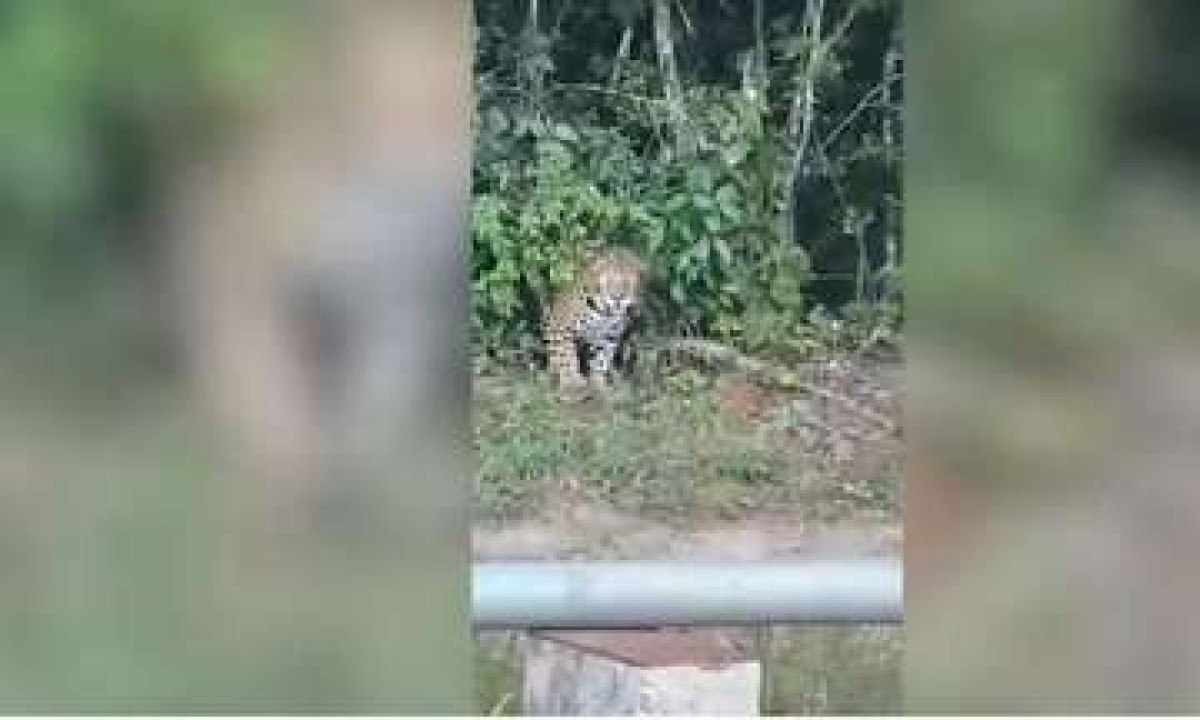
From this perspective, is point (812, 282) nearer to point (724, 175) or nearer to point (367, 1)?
point (724, 175)

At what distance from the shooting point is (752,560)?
2627 millimetres

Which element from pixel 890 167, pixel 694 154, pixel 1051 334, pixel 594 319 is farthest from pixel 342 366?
pixel 1051 334

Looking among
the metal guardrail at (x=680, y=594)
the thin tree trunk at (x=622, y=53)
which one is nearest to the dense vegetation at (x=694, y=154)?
the thin tree trunk at (x=622, y=53)

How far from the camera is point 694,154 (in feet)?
8.45

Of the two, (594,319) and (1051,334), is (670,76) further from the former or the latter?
(1051,334)

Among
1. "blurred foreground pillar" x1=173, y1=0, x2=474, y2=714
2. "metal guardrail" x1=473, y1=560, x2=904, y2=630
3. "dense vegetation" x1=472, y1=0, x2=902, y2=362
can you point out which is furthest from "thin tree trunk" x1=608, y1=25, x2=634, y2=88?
"metal guardrail" x1=473, y1=560, x2=904, y2=630

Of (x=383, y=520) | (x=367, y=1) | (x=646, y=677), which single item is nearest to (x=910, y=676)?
(x=646, y=677)

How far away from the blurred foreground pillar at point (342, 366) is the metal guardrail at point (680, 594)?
0.22 feet

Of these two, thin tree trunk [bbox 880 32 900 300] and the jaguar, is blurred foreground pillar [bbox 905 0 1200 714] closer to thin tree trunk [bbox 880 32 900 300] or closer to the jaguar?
thin tree trunk [bbox 880 32 900 300]

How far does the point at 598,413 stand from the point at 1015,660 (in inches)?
22.5

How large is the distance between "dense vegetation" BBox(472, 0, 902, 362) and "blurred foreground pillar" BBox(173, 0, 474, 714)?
6 centimetres

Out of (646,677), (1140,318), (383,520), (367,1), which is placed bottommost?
(646,677)

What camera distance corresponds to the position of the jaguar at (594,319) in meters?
2.58

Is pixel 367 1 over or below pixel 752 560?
over
